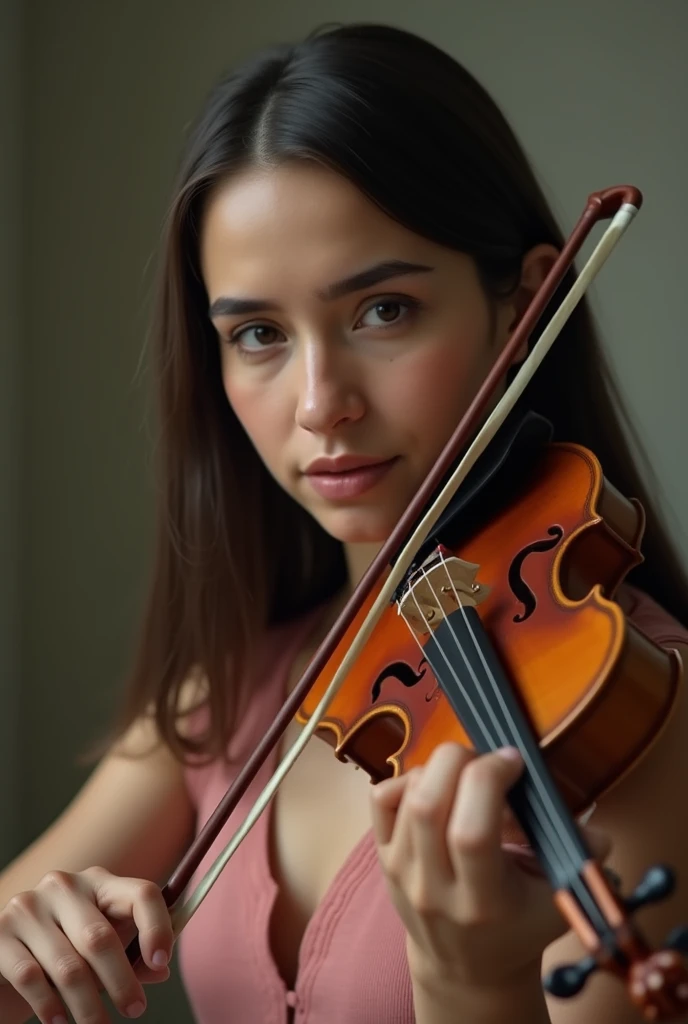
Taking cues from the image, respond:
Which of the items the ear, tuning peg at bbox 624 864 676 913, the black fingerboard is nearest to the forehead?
the ear

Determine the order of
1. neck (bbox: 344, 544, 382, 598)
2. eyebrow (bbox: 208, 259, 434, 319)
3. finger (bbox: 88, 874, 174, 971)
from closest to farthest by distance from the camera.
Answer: finger (bbox: 88, 874, 174, 971)
eyebrow (bbox: 208, 259, 434, 319)
neck (bbox: 344, 544, 382, 598)

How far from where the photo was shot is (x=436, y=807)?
20.8 inches

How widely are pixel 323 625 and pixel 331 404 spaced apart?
0.38m

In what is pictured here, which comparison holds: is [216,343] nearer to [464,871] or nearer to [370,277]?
[370,277]

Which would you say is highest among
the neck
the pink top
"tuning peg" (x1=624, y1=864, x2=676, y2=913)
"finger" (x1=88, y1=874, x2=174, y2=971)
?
"tuning peg" (x1=624, y1=864, x2=676, y2=913)

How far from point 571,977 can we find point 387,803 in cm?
14

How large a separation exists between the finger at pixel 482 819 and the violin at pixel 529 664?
0.02 metres

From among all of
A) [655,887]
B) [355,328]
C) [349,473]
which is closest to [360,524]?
[349,473]

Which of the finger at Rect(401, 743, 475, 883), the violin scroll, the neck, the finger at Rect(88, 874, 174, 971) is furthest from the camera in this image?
the neck

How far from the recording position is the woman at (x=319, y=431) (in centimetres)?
71

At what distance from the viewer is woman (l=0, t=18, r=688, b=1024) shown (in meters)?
0.71

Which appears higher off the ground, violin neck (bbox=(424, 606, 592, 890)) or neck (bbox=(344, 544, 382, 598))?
violin neck (bbox=(424, 606, 592, 890))

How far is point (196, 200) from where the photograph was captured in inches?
38.4

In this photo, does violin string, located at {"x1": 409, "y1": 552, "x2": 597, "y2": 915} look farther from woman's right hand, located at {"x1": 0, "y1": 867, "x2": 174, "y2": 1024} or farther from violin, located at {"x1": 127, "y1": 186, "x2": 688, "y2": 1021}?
woman's right hand, located at {"x1": 0, "y1": 867, "x2": 174, "y2": 1024}
